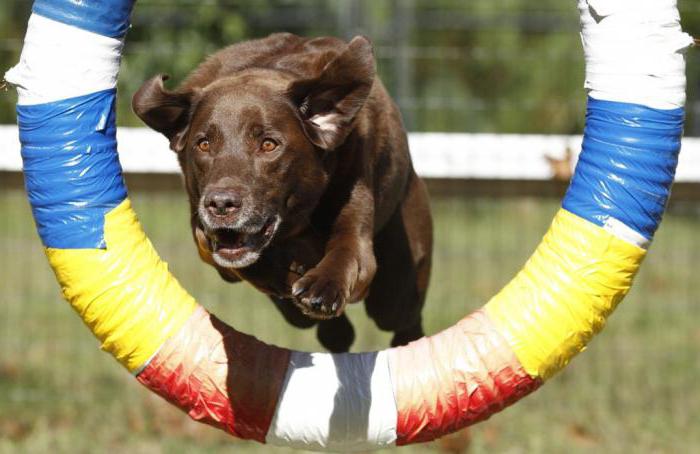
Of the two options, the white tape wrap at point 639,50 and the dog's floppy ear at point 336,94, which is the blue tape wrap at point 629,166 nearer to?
the white tape wrap at point 639,50

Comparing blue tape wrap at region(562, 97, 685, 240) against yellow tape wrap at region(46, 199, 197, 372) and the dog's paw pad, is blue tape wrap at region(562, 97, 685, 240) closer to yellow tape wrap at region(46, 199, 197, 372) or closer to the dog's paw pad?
the dog's paw pad

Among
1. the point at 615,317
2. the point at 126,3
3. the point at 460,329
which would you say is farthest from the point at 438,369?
the point at 615,317

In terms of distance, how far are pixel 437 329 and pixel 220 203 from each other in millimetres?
5025

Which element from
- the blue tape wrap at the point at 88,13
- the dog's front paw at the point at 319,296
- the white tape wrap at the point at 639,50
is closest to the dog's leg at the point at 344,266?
the dog's front paw at the point at 319,296

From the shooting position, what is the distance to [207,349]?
3.95 m

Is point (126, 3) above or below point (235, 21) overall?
above

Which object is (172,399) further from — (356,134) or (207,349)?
(356,134)

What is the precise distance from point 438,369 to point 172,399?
0.85 m

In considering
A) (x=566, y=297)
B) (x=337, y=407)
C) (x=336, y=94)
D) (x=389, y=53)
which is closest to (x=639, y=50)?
(x=566, y=297)

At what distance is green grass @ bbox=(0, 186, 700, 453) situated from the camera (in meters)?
6.91

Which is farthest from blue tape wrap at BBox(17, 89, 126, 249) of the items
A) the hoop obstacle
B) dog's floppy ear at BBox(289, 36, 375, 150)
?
dog's floppy ear at BBox(289, 36, 375, 150)

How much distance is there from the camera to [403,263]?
4.76 m

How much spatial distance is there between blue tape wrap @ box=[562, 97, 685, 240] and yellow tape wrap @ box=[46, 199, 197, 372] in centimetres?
134

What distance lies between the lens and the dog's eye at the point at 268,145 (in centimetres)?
390
